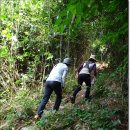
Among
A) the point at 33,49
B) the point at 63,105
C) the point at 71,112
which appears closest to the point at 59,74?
the point at 71,112

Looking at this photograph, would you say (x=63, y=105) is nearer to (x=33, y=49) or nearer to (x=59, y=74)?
(x=59, y=74)

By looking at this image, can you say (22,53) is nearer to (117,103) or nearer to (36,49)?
(36,49)

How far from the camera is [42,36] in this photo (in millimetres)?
13023

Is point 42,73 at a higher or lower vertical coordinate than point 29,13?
lower

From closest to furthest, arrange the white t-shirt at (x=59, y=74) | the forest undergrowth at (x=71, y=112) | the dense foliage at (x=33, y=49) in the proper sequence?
the forest undergrowth at (x=71, y=112) → the white t-shirt at (x=59, y=74) → the dense foliage at (x=33, y=49)

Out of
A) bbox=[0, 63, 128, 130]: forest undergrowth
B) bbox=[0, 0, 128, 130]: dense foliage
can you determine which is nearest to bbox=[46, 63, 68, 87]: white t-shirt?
bbox=[0, 63, 128, 130]: forest undergrowth

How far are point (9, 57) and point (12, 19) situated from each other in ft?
5.64

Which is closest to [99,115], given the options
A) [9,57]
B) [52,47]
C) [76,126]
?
[76,126]

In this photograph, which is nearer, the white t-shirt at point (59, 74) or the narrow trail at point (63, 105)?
the narrow trail at point (63, 105)

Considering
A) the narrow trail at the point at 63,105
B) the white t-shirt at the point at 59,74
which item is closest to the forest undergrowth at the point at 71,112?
the narrow trail at the point at 63,105

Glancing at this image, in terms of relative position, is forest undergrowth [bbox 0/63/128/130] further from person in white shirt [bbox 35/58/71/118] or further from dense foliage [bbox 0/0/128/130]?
person in white shirt [bbox 35/58/71/118]

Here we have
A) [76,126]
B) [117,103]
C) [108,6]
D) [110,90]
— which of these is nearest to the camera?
[108,6]

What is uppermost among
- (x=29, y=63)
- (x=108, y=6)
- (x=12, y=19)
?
(x=12, y=19)

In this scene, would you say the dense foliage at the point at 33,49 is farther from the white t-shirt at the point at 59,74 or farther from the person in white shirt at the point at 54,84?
the white t-shirt at the point at 59,74
